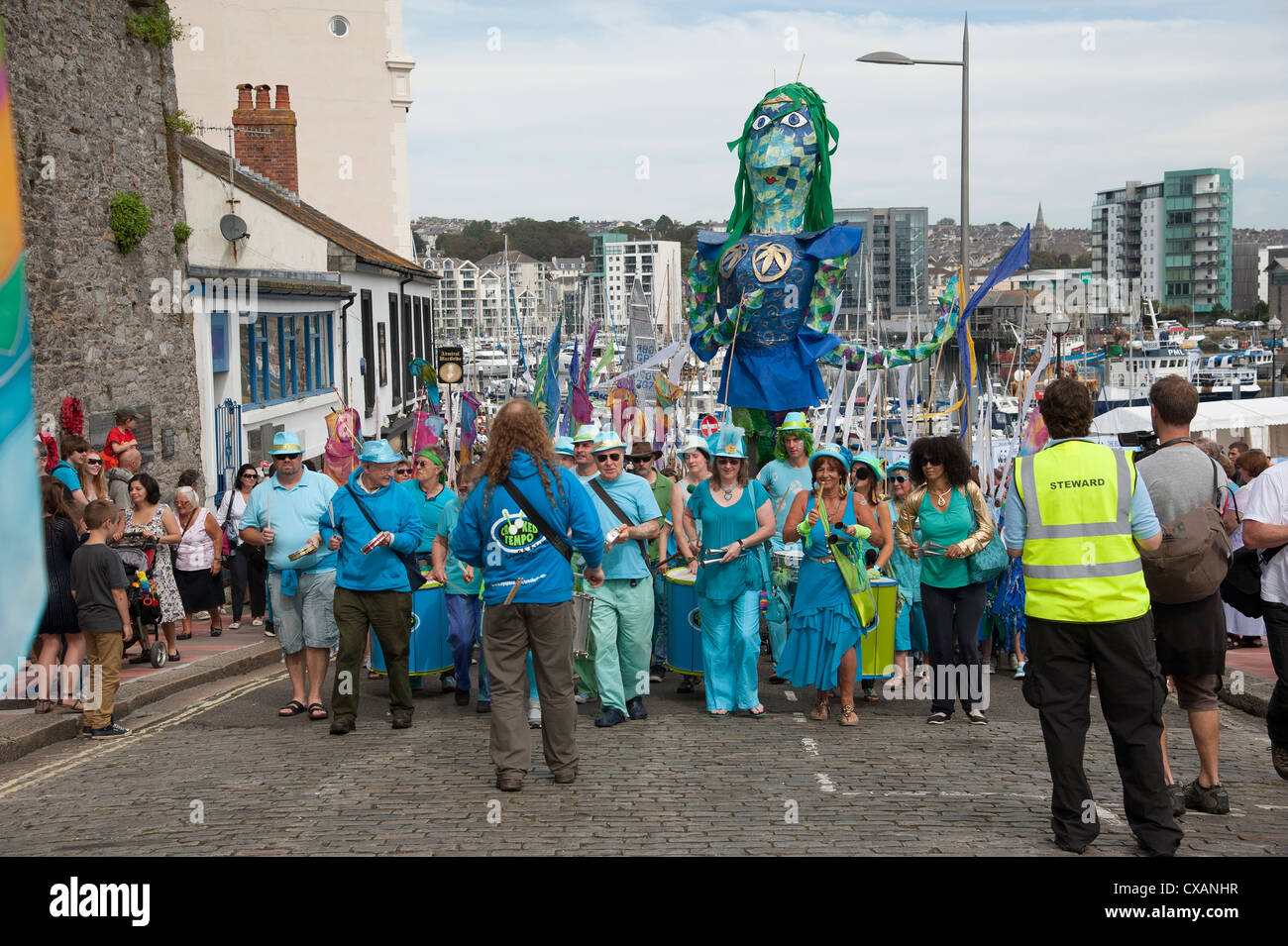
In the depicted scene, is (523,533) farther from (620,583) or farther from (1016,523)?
(1016,523)

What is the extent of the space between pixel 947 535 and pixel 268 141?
2592cm

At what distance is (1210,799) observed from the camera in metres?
6.01

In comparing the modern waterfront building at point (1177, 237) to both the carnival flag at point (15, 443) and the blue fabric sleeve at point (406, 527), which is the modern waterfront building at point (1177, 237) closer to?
the blue fabric sleeve at point (406, 527)

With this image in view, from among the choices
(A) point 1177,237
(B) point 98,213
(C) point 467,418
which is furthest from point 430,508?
(A) point 1177,237

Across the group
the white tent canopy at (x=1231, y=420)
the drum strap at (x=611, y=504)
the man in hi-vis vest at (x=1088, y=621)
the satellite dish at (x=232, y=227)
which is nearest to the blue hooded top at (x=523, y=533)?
the drum strap at (x=611, y=504)

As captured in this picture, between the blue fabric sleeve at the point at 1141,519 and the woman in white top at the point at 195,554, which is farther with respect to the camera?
the woman in white top at the point at 195,554

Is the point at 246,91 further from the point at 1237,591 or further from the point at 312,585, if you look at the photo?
the point at 1237,591

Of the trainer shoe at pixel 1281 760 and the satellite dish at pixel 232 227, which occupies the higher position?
the satellite dish at pixel 232 227

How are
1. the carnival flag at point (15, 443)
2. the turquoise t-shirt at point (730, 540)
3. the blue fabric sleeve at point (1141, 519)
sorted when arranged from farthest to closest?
the turquoise t-shirt at point (730, 540)
the blue fabric sleeve at point (1141, 519)
the carnival flag at point (15, 443)

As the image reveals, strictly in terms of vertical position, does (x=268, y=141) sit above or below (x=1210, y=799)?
above

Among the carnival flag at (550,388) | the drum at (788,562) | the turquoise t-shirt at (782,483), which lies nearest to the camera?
the turquoise t-shirt at (782,483)

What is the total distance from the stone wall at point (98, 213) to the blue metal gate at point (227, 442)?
1470mm

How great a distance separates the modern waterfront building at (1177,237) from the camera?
166m
